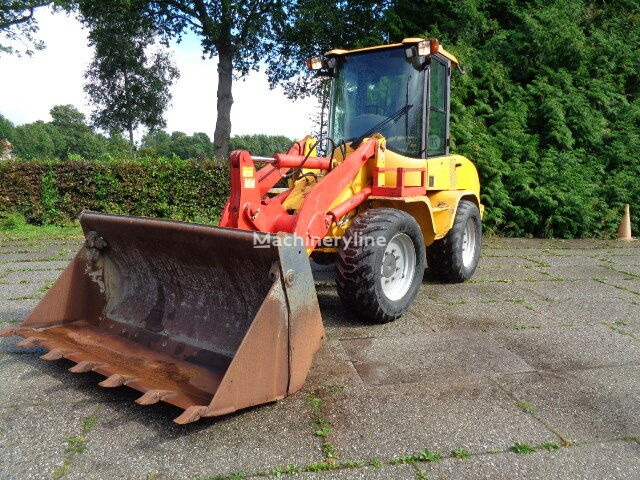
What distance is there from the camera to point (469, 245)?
6.65 metres

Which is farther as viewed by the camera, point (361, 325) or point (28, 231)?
point (28, 231)

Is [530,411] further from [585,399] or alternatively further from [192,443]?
[192,443]

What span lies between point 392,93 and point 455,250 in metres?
1.99

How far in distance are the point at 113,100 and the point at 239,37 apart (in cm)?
977

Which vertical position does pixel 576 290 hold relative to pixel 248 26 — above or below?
below

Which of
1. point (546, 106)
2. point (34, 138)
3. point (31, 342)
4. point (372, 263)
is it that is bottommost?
point (31, 342)

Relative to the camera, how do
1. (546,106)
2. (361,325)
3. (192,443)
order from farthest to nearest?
(546,106), (361,325), (192,443)

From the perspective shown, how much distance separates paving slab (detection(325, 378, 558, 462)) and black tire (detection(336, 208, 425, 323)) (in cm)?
100

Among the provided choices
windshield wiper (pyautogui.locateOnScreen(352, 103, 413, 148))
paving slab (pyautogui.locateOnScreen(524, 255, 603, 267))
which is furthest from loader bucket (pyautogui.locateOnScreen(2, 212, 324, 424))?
paving slab (pyautogui.locateOnScreen(524, 255, 603, 267))

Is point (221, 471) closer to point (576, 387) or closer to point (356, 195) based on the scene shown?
point (576, 387)

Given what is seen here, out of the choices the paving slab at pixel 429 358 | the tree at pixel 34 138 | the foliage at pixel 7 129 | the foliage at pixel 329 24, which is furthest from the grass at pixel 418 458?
the foliage at pixel 7 129

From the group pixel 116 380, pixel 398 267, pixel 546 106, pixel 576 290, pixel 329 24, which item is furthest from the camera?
pixel 329 24

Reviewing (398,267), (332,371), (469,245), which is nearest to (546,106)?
(469,245)

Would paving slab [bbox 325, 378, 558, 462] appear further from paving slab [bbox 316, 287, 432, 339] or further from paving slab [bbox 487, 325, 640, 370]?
paving slab [bbox 316, 287, 432, 339]
